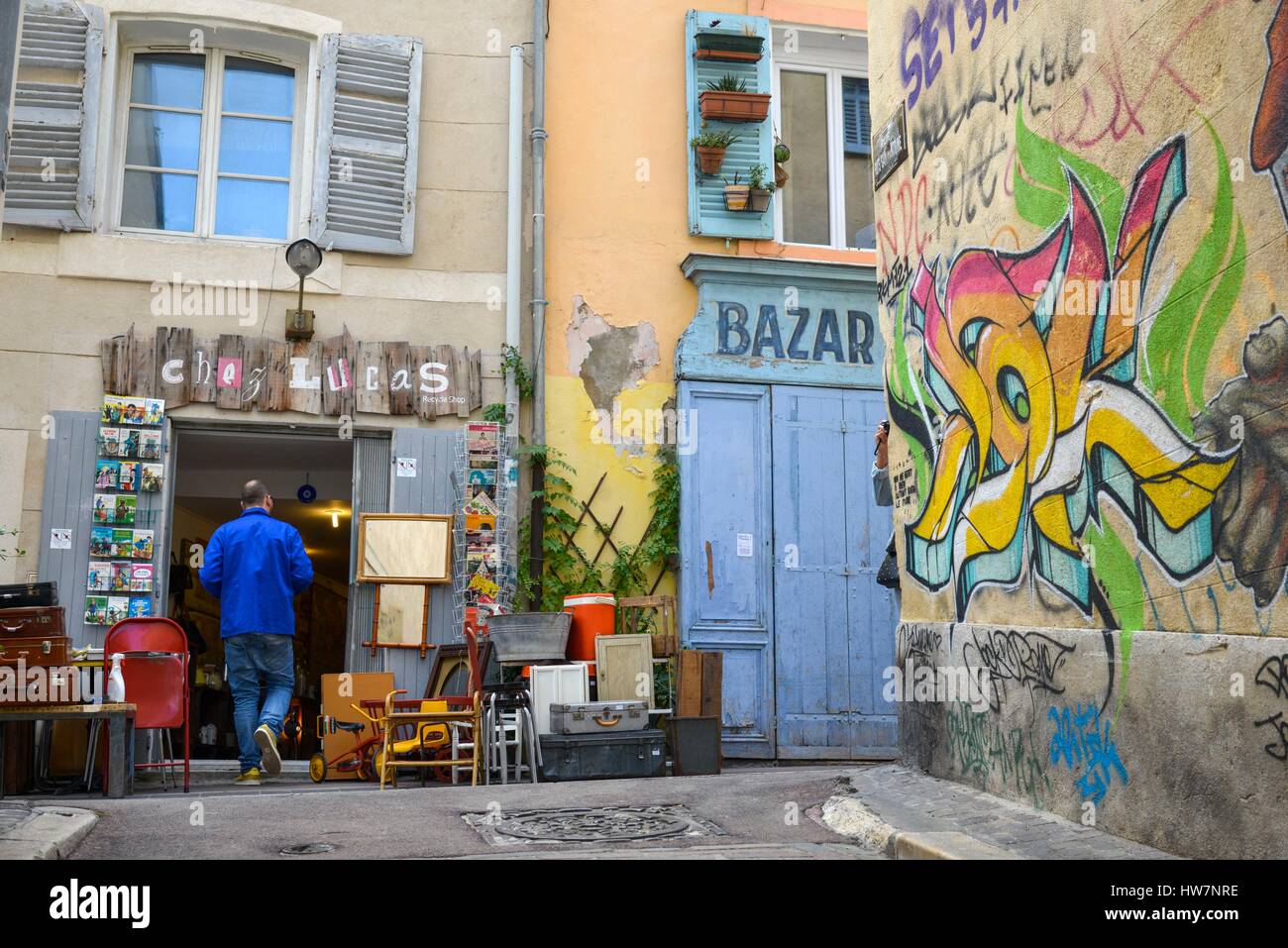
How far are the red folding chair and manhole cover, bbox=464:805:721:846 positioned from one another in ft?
7.97

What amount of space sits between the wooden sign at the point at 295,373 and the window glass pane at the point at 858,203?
3490 mm

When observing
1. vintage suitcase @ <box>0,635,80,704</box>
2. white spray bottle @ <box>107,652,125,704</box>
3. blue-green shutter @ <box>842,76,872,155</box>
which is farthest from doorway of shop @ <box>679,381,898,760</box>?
vintage suitcase @ <box>0,635,80,704</box>

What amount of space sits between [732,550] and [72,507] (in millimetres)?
4746

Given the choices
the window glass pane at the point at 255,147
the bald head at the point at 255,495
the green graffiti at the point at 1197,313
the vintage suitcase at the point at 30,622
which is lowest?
the vintage suitcase at the point at 30,622

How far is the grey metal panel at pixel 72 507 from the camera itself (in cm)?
927

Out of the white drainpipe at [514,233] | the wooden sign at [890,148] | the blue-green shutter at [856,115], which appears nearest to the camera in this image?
the wooden sign at [890,148]

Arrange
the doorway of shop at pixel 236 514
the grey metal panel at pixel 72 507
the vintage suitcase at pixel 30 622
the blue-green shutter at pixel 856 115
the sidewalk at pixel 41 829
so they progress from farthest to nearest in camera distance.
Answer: the blue-green shutter at pixel 856 115 → the doorway of shop at pixel 236 514 → the grey metal panel at pixel 72 507 → the vintage suitcase at pixel 30 622 → the sidewalk at pixel 41 829

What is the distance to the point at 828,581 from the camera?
1058 cm

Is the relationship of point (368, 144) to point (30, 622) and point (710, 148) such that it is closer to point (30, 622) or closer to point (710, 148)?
point (710, 148)

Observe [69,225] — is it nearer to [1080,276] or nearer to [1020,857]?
[1080,276]

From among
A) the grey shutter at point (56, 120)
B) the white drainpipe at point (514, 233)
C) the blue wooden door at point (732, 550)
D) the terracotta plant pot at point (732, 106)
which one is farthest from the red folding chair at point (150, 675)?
the terracotta plant pot at point (732, 106)

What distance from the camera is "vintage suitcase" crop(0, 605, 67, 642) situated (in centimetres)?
734

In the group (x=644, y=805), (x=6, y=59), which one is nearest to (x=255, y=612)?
(x=644, y=805)

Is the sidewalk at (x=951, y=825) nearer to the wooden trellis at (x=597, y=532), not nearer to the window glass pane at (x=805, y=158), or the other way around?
the wooden trellis at (x=597, y=532)
